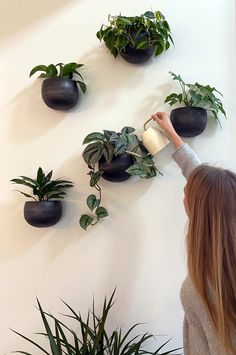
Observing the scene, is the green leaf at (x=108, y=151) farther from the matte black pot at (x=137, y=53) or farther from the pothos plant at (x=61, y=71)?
the matte black pot at (x=137, y=53)

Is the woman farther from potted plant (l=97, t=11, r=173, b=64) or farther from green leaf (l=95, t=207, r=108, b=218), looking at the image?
potted plant (l=97, t=11, r=173, b=64)

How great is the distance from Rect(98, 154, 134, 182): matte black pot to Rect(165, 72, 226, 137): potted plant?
0.91ft

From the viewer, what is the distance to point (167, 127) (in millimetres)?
1329

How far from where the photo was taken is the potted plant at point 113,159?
4.20 feet

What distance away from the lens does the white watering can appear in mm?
1308

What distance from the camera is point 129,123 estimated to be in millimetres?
1430

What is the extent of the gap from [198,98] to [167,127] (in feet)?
0.60

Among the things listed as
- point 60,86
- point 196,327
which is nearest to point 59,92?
point 60,86

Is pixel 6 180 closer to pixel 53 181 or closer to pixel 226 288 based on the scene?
pixel 53 181

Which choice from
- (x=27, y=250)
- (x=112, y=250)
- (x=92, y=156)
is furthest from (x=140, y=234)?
(x=27, y=250)

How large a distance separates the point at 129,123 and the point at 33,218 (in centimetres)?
63

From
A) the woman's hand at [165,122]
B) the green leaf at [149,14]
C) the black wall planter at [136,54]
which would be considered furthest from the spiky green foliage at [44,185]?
the green leaf at [149,14]

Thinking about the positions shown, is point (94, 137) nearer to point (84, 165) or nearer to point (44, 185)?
point (84, 165)

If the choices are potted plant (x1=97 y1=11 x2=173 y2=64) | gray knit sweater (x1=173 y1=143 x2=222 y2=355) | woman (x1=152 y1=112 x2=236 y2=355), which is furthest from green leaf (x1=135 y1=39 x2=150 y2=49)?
gray knit sweater (x1=173 y1=143 x2=222 y2=355)
